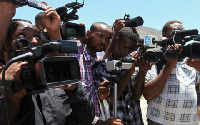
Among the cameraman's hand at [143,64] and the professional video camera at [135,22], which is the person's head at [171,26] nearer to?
the professional video camera at [135,22]

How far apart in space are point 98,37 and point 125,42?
309 millimetres

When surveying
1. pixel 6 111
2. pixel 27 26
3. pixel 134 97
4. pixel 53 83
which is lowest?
pixel 134 97

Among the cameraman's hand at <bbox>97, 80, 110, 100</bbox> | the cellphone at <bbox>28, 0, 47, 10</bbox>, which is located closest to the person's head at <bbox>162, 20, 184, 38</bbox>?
the cameraman's hand at <bbox>97, 80, 110, 100</bbox>

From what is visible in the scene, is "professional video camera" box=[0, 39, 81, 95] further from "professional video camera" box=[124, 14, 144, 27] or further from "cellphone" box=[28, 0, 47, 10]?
"professional video camera" box=[124, 14, 144, 27]

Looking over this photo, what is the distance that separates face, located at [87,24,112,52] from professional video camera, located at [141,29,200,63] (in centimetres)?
49

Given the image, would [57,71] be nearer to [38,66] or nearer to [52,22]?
[38,66]

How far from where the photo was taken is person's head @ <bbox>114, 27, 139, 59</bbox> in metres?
2.49

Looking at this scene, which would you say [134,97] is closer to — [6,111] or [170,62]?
[170,62]

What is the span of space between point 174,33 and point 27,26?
1.57 m

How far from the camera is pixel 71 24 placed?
155 centimetres

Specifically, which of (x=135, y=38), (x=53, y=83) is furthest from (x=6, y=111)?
(x=135, y=38)

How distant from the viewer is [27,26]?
52.2 inches

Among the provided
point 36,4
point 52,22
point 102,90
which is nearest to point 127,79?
point 102,90

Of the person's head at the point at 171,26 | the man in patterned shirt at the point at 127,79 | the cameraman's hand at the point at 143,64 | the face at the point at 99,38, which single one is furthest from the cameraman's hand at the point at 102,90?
the person's head at the point at 171,26
